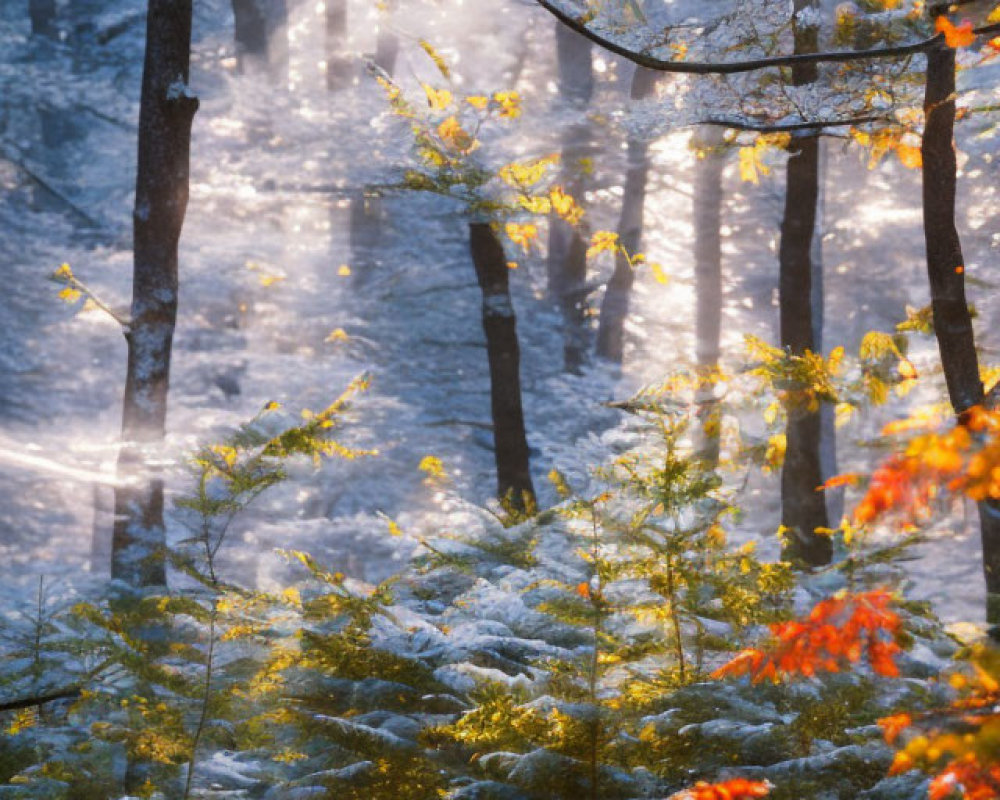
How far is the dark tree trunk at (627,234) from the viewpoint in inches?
573

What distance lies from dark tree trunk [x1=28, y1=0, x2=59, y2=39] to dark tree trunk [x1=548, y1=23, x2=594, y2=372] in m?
10.6

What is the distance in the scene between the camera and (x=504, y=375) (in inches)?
336

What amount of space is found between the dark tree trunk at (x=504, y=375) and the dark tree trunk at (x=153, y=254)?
288 centimetres

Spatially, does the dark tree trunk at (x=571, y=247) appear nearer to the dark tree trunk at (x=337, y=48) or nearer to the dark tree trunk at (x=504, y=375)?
the dark tree trunk at (x=337, y=48)

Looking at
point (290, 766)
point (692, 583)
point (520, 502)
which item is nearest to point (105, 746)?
point (290, 766)

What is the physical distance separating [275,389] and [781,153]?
11074 millimetres

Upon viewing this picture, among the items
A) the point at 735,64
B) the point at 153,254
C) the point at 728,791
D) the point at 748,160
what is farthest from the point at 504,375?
the point at 728,791

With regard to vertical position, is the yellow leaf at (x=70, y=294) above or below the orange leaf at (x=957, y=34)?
above

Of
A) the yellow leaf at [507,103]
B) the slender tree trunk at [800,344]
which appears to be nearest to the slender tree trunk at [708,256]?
the yellow leaf at [507,103]

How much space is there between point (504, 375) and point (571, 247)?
823cm

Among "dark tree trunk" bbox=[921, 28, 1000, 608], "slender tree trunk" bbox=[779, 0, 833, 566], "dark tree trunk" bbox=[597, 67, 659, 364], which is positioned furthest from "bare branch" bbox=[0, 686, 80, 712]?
"dark tree trunk" bbox=[597, 67, 659, 364]

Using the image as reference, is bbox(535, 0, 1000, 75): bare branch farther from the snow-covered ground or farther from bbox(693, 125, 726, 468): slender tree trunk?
bbox(693, 125, 726, 468): slender tree trunk

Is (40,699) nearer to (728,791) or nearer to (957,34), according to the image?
(728,791)

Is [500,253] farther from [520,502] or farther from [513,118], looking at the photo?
[520,502]
